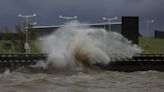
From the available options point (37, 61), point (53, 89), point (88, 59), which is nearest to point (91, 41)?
point (88, 59)

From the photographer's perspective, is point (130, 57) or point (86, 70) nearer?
point (86, 70)

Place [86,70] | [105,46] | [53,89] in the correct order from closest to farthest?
[53,89] < [86,70] < [105,46]

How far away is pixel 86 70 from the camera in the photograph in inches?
2943

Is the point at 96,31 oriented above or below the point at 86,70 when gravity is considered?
above

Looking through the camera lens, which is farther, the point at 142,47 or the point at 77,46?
the point at 142,47

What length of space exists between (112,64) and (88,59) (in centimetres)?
555

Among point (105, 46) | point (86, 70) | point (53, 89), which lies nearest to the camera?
point (53, 89)

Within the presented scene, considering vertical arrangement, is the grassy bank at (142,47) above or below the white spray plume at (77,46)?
below

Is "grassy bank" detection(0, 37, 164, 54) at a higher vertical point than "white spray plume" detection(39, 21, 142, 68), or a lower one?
lower

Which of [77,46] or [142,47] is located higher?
[77,46]

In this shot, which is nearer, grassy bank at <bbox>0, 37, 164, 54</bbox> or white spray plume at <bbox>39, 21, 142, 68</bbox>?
white spray plume at <bbox>39, 21, 142, 68</bbox>

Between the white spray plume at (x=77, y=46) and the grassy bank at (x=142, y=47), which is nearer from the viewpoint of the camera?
the white spray plume at (x=77, y=46)

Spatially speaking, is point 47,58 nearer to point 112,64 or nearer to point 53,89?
point 112,64

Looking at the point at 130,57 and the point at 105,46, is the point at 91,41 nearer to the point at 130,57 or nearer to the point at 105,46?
the point at 105,46
